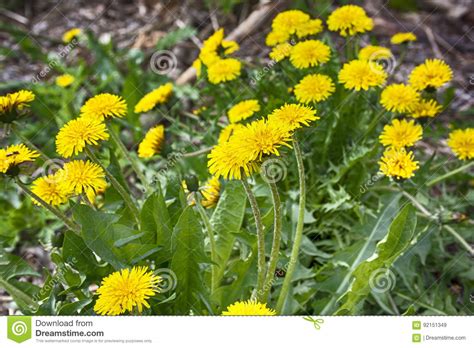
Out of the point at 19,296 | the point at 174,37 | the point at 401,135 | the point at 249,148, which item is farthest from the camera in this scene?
the point at 174,37

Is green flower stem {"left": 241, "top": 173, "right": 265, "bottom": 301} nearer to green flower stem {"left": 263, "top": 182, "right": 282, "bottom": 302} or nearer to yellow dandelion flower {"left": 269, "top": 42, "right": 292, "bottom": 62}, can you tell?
green flower stem {"left": 263, "top": 182, "right": 282, "bottom": 302}

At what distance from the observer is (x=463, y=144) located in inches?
52.8

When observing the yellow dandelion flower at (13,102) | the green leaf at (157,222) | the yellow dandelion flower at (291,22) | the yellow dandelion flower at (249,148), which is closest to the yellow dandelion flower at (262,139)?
the yellow dandelion flower at (249,148)

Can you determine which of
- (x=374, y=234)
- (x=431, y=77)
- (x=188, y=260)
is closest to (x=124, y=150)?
(x=188, y=260)

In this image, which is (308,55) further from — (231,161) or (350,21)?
(231,161)

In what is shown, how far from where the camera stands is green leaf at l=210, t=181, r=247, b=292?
124 cm

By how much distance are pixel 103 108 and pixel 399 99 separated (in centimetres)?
60

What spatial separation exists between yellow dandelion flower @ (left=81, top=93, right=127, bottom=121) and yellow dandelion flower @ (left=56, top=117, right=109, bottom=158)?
0.07 metres

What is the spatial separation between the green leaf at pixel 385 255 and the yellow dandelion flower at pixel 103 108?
52 centimetres

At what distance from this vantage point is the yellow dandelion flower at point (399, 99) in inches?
52.4
